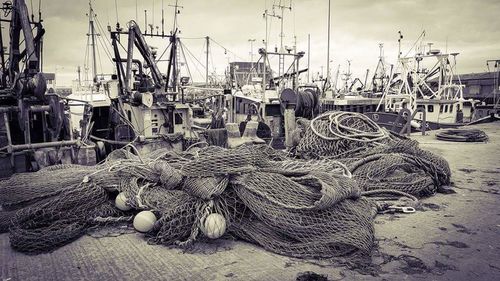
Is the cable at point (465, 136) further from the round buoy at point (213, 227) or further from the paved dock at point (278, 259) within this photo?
the round buoy at point (213, 227)

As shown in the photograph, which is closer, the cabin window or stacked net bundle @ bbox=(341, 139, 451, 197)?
stacked net bundle @ bbox=(341, 139, 451, 197)

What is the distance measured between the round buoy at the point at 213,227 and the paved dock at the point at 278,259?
183 mm

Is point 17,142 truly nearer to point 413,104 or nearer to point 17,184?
point 17,184

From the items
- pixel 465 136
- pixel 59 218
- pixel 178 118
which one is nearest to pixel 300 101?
pixel 178 118

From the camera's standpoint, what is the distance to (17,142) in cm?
920

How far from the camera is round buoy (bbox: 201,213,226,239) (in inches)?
160

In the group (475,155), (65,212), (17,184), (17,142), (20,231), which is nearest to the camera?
(20,231)

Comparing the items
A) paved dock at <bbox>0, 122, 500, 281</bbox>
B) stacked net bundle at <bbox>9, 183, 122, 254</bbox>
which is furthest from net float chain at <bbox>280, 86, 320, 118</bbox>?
stacked net bundle at <bbox>9, 183, 122, 254</bbox>

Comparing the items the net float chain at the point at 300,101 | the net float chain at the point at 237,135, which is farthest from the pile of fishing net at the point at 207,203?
the net float chain at the point at 300,101

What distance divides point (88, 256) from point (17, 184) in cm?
216

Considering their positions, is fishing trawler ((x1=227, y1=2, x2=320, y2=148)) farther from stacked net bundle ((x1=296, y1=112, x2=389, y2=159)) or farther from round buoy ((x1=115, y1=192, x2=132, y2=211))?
round buoy ((x1=115, y1=192, x2=132, y2=211))

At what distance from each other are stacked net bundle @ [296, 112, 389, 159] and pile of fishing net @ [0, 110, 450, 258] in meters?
1.78

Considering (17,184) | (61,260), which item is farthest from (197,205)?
(17,184)

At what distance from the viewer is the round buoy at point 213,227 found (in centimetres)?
406
